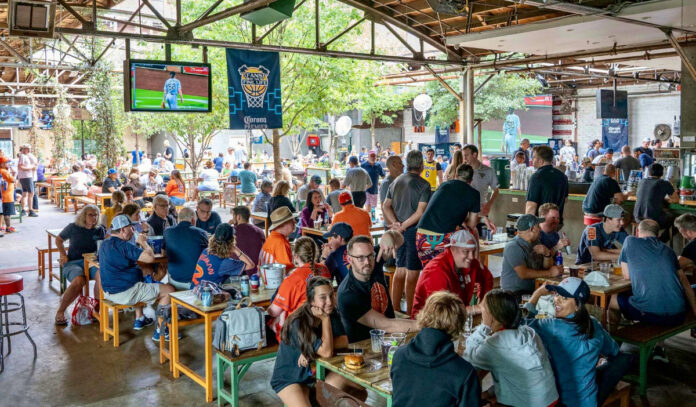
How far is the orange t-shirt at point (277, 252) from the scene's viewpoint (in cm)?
592

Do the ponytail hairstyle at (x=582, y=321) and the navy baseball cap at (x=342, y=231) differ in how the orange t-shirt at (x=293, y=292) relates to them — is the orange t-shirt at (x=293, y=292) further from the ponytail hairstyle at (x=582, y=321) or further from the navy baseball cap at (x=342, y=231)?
the ponytail hairstyle at (x=582, y=321)

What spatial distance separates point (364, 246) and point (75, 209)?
15.3 m

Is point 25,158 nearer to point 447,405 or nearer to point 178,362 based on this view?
point 178,362

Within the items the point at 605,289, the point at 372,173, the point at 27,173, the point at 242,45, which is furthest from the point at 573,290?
the point at 27,173

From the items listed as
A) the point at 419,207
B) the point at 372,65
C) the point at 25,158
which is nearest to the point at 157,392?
the point at 419,207

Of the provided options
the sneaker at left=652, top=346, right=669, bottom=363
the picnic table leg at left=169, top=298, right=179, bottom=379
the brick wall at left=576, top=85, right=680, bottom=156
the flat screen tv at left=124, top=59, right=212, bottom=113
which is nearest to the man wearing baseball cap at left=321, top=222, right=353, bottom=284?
the picnic table leg at left=169, top=298, right=179, bottom=379

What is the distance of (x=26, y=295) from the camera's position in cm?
851

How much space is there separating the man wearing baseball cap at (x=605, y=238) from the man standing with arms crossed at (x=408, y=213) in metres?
1.63

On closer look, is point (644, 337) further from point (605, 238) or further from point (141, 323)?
point (141, 323)

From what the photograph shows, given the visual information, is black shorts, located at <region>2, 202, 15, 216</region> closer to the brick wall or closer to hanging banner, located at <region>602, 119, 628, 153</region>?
hanging banner, located at <region>602, 119, 628, 153</region>

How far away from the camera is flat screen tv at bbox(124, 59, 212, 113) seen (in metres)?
9.05

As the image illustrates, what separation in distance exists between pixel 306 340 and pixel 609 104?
19.6m

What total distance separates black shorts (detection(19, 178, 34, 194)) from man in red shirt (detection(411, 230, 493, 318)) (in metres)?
14.5

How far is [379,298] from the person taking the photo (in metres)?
4.32
